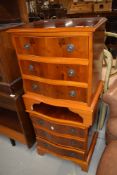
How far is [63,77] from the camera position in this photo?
38.8 inches

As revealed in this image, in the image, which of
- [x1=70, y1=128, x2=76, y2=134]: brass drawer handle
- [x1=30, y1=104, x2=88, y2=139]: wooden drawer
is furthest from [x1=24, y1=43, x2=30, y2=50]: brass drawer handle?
[x1=70, y1=128, x2=76, y2=134]: brass drawer handle

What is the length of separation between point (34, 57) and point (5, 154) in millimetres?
1082

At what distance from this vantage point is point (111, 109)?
1.24 m

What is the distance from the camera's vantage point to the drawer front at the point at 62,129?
1.16 meters

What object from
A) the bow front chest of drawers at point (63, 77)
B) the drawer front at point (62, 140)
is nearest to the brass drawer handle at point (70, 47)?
the bow front chest of drawers at point (63, 77)

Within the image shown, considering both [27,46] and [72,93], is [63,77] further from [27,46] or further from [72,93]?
[27,46]

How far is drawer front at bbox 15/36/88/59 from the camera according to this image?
2.77ft

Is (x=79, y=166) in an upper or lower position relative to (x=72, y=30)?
lower

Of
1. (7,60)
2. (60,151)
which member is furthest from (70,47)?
(60,151)

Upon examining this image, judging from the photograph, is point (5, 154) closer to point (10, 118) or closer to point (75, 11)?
point (10, 118)

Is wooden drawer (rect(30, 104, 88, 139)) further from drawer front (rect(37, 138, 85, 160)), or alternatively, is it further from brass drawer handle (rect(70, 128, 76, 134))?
drawer front (rect(37, 138, 85, 160))

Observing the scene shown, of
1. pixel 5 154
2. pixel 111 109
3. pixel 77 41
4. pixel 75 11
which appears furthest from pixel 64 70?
pixel 75 11

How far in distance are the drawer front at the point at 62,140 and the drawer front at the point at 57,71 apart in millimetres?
514

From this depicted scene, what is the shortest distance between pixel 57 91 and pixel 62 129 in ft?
1.04
